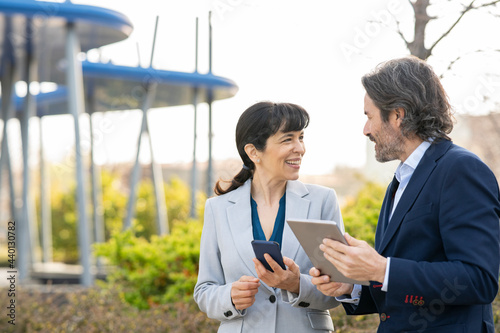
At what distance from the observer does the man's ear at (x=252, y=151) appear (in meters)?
3.26

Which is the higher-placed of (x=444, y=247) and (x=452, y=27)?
(x=452, y=27)

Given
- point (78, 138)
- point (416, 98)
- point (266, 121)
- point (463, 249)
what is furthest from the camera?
point (78, 138)

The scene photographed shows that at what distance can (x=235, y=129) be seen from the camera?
132 inches

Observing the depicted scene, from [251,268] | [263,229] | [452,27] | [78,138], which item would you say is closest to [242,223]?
[263,229]

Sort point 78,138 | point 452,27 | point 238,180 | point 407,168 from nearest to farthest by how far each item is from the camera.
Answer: point 407,168 < point 238,180 < point 452,27 < point 78,138

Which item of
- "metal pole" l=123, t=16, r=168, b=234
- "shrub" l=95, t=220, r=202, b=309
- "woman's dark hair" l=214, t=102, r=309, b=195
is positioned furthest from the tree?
"metal pole" l=123, t=16, r=168, b=234

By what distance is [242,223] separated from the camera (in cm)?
317

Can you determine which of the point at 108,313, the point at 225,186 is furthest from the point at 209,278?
the point at 108,313

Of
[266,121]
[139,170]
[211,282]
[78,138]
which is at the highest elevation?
[266,121]

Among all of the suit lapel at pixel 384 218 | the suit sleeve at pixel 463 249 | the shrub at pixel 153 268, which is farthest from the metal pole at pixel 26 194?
the suit sleeve at pixel 463 249

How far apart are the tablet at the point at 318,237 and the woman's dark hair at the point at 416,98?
522 mm

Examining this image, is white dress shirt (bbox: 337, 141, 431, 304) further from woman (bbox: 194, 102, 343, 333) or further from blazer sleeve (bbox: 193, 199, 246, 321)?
blazer sleeve (bbox: 193, 199, 246, 321)

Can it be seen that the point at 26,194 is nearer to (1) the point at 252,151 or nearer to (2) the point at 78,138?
(2) the point at 78,138

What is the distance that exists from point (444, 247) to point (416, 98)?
59 cm
